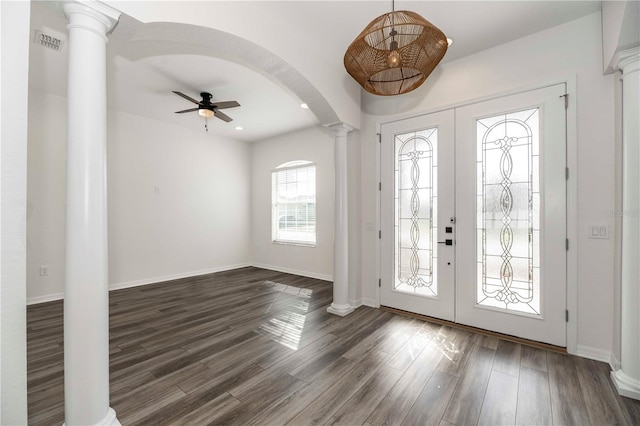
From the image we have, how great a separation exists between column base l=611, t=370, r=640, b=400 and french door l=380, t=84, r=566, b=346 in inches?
21.6

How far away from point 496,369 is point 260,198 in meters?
5.67

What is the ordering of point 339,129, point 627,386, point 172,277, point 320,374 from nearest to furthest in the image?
point 627,386
point 320,374
point 339,129
point 172,277

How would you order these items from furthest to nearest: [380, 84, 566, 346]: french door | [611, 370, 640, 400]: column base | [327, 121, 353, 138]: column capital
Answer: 1. [327, 121, 353, 138]: column capital
2. [380, 84, 566, 346]: french door
3. [611, 370, 640, 400]: column base

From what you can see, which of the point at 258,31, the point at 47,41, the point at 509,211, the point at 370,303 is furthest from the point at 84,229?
the point at 509,211

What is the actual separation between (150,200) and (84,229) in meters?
4.17

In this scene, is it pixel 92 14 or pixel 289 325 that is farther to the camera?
pixel 289 325

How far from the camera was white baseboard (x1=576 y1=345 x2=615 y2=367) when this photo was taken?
93.1 inches

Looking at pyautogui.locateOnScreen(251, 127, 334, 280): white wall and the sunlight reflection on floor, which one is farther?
pyautogui.locateOnScreen(251, 127, 334, 280): white wall

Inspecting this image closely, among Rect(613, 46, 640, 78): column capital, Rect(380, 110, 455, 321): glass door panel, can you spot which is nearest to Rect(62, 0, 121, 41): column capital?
Rect(380, 110, 455, 321): glass door panel

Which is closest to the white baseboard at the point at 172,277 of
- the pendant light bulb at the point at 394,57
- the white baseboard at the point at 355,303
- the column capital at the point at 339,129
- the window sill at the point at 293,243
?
the window sill at the point at 293,243

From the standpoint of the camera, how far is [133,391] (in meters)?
2.03

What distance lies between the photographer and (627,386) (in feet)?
6.46

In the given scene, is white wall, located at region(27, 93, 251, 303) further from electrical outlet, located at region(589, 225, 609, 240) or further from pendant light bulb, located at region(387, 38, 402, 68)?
electrical outlet, located at region(589, 225, 609, 240)

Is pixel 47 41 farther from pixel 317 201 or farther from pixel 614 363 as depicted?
pixel 614 363
